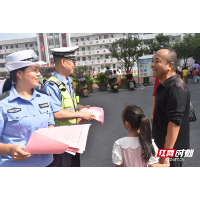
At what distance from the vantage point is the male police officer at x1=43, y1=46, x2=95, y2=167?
84.0 inches

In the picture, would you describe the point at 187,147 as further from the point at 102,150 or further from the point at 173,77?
the point at 102,150

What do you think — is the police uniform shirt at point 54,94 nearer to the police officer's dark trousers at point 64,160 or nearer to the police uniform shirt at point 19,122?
the police uniform shirt at point 19,122

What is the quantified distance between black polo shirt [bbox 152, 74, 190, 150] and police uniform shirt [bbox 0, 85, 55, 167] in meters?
1.20

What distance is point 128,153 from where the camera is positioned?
171 cm

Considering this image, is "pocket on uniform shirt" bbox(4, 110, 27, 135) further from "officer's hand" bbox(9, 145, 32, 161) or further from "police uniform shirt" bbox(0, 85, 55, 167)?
"officer's hand" bbox(9, 145, 32, 161)

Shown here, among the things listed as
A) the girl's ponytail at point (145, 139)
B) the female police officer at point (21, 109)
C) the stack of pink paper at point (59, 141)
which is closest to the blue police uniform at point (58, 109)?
the female police officer at point (21, 109)

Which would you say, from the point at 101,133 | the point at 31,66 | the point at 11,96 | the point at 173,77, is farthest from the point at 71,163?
the point at 101,133

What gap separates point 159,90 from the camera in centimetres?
207

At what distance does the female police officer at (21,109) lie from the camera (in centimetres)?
157

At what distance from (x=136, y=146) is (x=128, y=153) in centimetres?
10

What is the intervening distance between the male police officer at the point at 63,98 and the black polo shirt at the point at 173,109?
763 mm

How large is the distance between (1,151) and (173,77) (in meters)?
1.74

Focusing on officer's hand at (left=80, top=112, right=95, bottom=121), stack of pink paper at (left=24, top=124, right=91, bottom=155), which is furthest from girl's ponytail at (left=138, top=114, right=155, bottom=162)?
officer's hand at (left=80, top=112, right=95, bottom=121)

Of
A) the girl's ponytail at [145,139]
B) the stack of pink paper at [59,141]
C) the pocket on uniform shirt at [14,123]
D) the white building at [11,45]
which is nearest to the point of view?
the stack of pink paper at [59,141]
